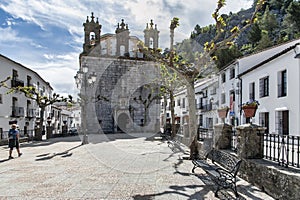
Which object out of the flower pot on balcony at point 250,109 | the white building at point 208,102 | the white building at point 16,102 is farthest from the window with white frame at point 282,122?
the white building at point 16,102

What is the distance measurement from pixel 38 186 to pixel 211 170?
3.81 meters

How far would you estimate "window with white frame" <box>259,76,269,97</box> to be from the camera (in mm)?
15998

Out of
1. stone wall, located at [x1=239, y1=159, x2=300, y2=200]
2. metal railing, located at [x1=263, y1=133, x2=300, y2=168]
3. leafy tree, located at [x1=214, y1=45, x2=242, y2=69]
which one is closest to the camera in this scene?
stone wall, located at [x1=239, y1=159, x2=300, y2=200]

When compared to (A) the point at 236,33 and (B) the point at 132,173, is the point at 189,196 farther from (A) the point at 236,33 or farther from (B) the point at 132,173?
(A) the point at 236,33

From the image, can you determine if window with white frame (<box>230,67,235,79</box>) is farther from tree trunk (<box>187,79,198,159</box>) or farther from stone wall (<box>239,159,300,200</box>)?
stone wall (<box>239,159,300,200</box>)

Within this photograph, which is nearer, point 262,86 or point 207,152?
point 207,152

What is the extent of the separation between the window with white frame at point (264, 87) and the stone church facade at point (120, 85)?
13079 millimetres

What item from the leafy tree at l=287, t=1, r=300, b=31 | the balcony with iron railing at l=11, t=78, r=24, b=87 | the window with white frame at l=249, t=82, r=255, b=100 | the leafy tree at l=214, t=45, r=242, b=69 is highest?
the leafy tree at l=287, t=1, r=300, b=31

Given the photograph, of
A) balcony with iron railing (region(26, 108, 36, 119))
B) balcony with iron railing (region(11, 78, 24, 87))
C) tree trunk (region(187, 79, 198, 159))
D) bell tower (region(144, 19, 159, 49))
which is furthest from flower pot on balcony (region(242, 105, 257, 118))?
balcony with iron railing (region(26, 108, 36, 119))

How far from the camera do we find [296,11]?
129 feet

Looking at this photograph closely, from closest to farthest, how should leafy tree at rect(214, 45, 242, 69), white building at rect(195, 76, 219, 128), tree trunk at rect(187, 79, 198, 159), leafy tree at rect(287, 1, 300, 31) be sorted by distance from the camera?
tree trunk at rect(187, 79, 198, 159), white building at rect(195, 76, 219, 128), leafy tree at rect(214, 45, 242, 69), leafy tree at rect(287, 1, 300, 31)

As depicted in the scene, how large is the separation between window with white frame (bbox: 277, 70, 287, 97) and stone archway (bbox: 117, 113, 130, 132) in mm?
18325

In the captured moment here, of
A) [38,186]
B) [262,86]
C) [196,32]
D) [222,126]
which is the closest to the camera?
[38,186]

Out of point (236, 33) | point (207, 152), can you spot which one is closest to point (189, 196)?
point (207, 152)
